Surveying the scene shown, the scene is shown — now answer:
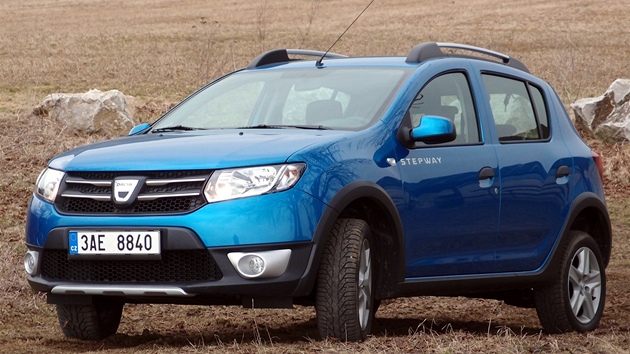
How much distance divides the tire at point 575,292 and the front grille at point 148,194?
2753mm

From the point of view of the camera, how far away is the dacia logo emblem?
570 centimetres

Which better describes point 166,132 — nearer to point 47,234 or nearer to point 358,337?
point 47,234

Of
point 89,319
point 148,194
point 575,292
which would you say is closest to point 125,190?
point 148,194

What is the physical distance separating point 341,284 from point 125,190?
1.09 metres

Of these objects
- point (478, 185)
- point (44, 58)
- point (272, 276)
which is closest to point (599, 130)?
point (478, 185)

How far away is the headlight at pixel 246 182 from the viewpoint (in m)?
5.60

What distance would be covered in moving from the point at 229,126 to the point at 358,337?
4.89 ft

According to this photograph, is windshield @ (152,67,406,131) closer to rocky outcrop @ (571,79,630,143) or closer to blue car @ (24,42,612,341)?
blue car @ (24,42,612,341)

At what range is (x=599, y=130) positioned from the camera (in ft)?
58.7

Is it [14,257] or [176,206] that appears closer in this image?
[176,206]

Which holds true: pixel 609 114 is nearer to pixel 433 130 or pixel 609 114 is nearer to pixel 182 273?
pixel 433 130

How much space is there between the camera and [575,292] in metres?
7.67

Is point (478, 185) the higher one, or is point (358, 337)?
point (478, 185)

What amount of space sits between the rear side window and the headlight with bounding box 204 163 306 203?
6.40 ft
